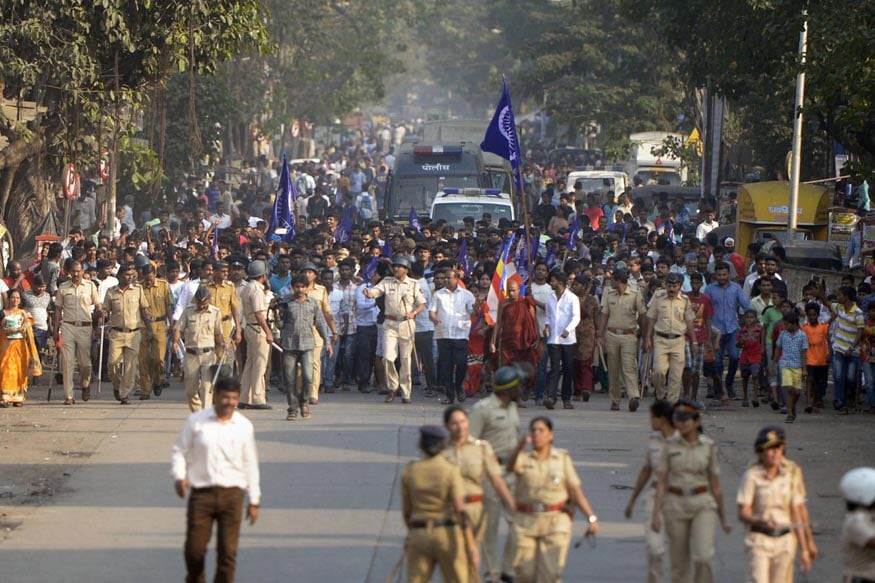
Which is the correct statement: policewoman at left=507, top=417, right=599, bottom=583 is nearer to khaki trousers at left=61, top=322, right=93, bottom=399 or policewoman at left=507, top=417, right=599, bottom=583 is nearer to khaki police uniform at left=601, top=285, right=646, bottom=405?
khaki police uniform at left=601, top=285, right=646, bottom=405

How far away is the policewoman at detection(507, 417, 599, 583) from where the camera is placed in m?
9.15

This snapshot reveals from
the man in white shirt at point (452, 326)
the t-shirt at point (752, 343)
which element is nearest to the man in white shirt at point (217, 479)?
the man in white shirt at point (452, 326)

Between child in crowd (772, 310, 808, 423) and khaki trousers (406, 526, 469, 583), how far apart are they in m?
8.98

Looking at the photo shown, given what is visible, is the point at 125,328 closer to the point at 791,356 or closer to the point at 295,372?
the point at 295,372

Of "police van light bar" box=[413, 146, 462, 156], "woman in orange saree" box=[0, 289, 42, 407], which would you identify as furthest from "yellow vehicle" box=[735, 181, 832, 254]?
"woman in orange saree" box=[0, 289, 42, 407]

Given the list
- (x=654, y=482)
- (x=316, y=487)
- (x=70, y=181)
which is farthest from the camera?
(x=70, y=181)

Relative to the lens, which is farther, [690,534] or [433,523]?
[690,534]

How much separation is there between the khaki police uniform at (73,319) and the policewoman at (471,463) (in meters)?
9.48

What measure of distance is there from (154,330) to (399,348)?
2.75 metres

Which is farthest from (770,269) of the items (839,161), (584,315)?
(839,161)

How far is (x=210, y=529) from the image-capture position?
9594mm

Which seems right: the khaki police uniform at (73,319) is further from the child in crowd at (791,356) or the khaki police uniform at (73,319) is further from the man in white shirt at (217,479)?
the man in white shirt at (217,479)

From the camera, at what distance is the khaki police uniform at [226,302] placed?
17234 mm

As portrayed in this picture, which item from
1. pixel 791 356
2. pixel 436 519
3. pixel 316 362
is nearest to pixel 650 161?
pixel 791 356
